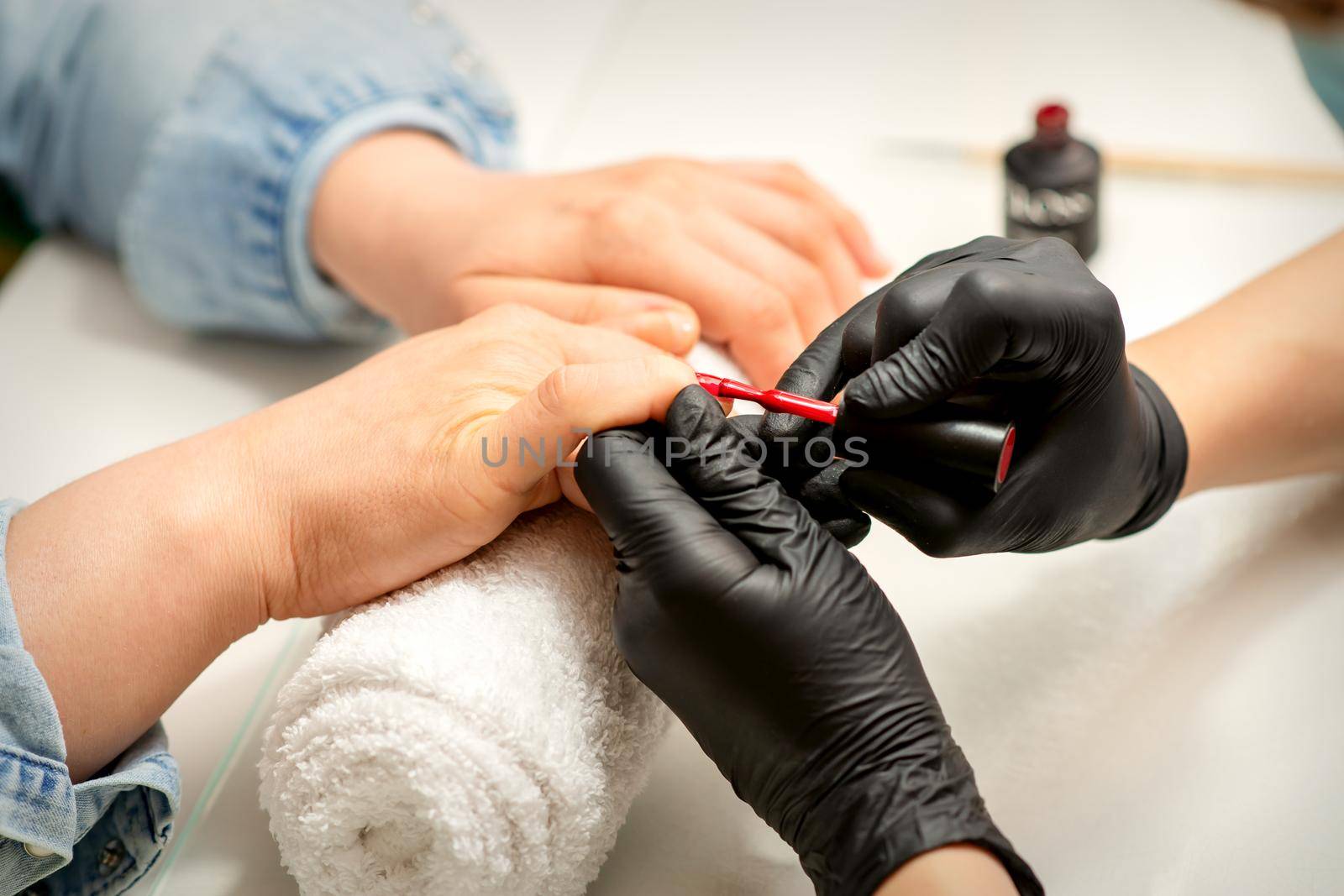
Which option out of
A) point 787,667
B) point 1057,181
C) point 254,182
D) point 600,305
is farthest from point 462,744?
point 1057,181

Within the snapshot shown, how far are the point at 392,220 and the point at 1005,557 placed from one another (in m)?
0.65

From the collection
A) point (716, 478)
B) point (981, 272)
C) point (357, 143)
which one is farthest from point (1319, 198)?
point (357, 143)

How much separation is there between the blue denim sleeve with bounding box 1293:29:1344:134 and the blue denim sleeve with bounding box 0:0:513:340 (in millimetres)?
807

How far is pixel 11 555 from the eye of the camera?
70cm

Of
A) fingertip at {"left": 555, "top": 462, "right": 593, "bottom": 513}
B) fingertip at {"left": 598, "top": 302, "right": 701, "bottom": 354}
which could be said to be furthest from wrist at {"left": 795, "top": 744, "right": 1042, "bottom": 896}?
fingertip at {"left": 598, "top": 302, "right": 701, "bottom": 354}

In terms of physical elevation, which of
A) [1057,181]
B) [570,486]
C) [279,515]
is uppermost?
[1057,181]

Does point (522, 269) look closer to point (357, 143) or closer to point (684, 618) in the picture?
point (357, 143)

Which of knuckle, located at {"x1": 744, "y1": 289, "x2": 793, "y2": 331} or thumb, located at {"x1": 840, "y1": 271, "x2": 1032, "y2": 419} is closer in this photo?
thumb, located at {"x1": 840, "y1": 271, "x2": 1032, "y2": 419}

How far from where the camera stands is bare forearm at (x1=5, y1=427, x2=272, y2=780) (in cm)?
67

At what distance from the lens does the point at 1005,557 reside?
89 centimetres

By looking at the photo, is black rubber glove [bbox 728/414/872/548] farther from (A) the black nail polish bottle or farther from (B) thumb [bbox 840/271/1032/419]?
(A) the black nail polish bottle

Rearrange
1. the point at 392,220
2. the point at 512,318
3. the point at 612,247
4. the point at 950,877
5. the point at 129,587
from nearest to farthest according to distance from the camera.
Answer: the point at 950,877
the point at 129,587
the point at 512,318
the point at 612,247
the point at 392,220

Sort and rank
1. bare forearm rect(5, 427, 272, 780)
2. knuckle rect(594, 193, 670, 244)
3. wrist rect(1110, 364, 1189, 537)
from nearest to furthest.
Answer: bare forearm rect(5, 427, 272, 780) → wrist rect(1110, 364, 1189, 537) → knuckle rect(594, 193, 670, 244)

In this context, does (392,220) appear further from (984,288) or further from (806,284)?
(984,288)
